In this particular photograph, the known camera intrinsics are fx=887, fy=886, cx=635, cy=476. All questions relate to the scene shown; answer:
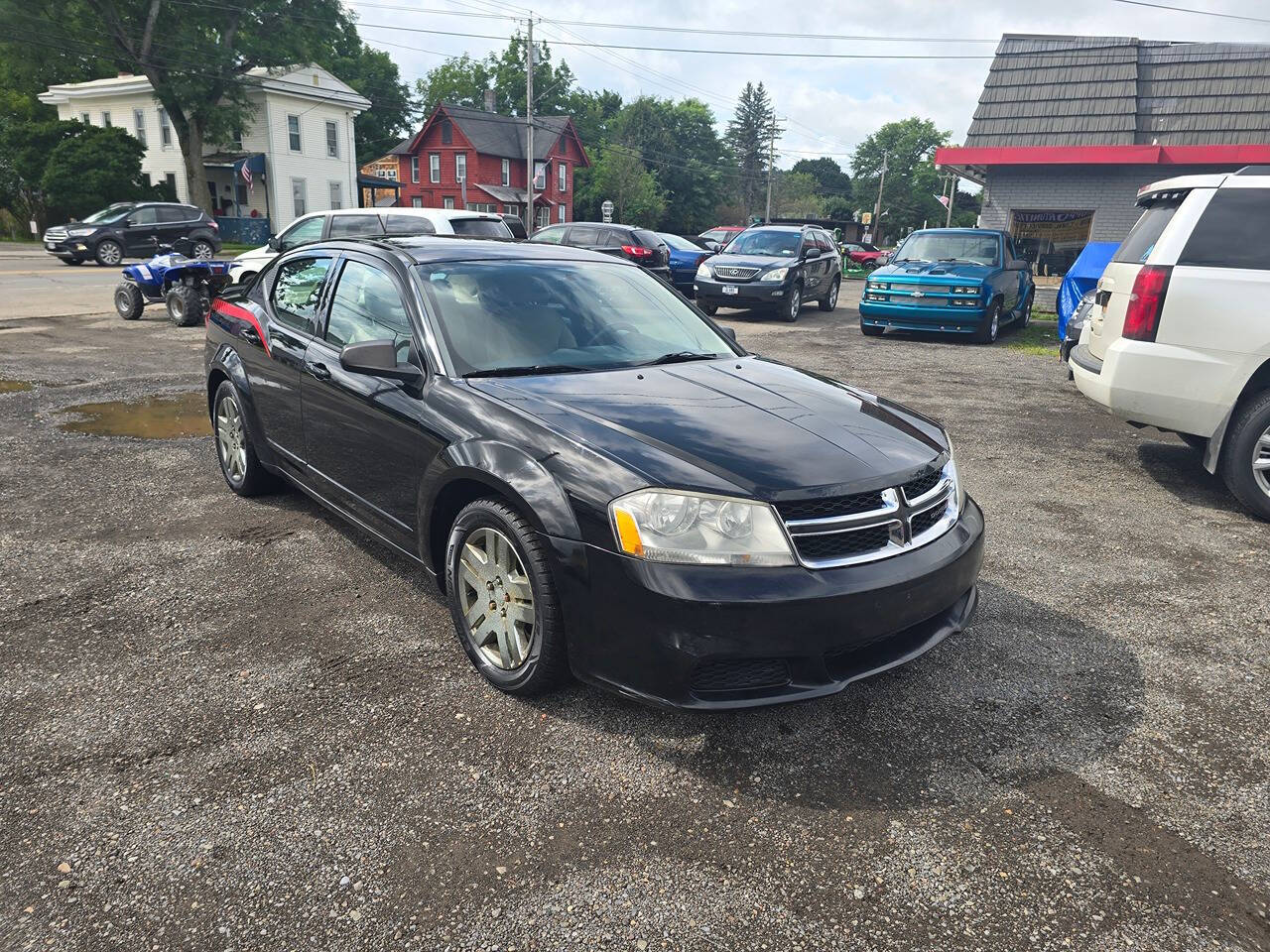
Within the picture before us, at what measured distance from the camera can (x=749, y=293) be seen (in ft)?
53.0

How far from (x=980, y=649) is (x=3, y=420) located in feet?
25.3

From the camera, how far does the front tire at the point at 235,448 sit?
5.24 m

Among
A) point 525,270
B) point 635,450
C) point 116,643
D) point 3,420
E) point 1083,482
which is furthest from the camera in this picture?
point 3,420

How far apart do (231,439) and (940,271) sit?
11474mm

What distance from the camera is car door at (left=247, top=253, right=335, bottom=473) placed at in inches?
178

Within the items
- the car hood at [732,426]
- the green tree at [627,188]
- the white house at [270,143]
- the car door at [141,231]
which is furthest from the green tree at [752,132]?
the car hood at [732,426]

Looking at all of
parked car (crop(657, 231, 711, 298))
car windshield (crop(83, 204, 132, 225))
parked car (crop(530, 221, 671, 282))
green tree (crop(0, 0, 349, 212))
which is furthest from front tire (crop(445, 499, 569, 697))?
green tree (crop(0, 0, 349, 212))

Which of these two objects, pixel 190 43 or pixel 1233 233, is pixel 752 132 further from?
pixel 1233 233

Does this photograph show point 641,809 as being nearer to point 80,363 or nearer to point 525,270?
point 525,270

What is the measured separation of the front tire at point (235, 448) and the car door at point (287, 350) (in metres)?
0.31

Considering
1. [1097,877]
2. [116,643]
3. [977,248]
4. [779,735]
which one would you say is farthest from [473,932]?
[977,248]

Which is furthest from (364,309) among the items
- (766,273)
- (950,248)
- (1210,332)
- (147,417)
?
(766,273)

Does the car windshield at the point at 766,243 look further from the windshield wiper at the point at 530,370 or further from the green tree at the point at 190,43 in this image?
the green tree at the point at 190,43

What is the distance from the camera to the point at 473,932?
87.1 inches
